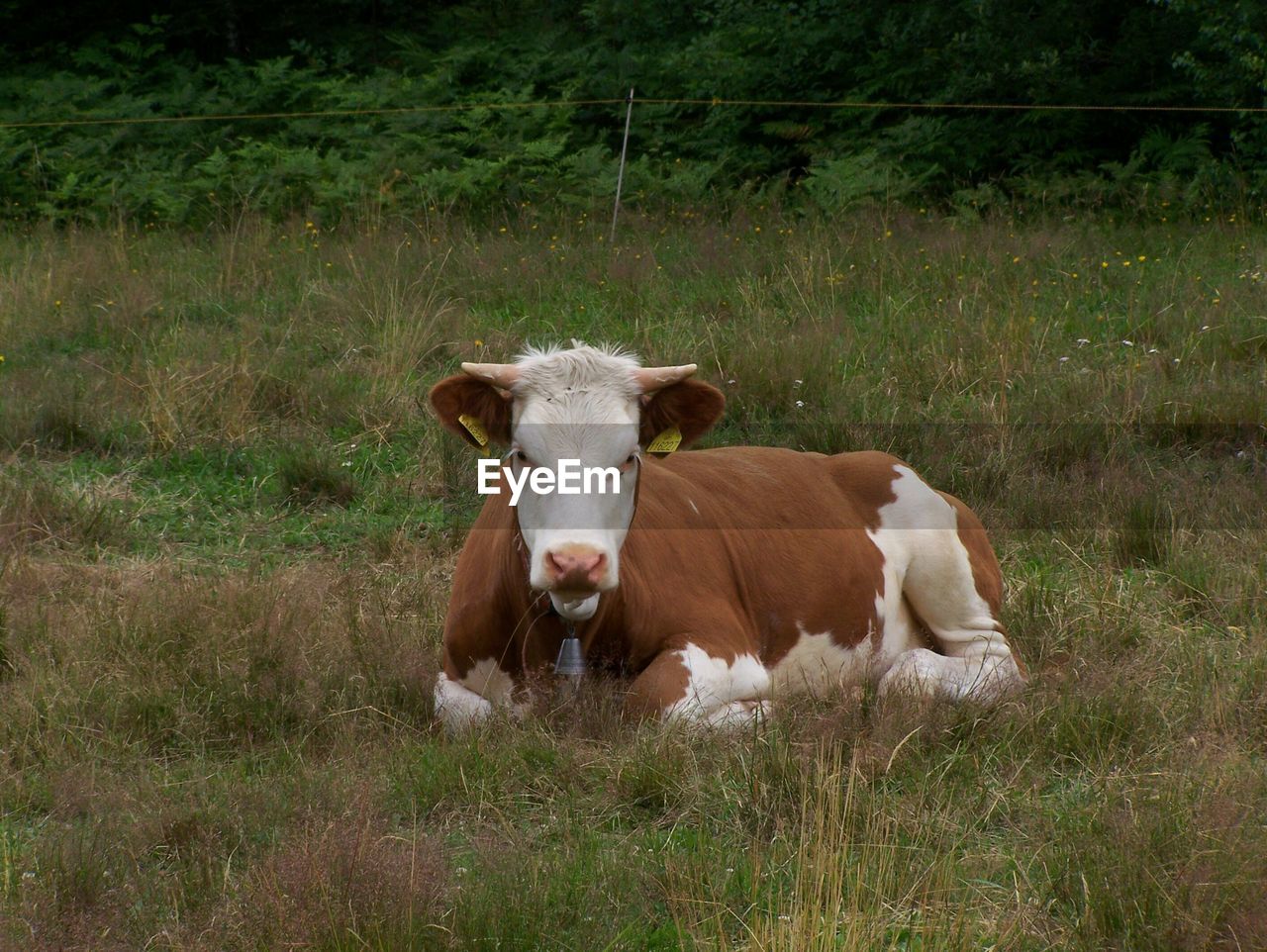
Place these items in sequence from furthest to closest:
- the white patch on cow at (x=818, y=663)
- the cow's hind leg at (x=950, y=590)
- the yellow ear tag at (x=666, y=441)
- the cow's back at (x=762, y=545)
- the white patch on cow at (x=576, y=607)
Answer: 1. the cow's hind leg at (x=950, y=590)
2. the white patch on cow at (x=818, y=663)
3. the cow's back at (x=762, y=545)
4. the yellow ear tag at (x=666, y=441)
5. the white patch on cow at (x=576, y=607)

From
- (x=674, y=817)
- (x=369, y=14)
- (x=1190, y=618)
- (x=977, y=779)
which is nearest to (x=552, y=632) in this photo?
(x=674, y=817)

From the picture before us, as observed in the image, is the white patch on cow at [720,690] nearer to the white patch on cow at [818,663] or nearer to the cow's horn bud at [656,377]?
the white patch on cow at [818,663]

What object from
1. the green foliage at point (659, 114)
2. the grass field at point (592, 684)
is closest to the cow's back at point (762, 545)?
the grass field at point (592, 684)

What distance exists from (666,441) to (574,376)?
462 mm

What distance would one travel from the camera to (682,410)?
5039 millimetres

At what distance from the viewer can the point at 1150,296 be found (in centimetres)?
967

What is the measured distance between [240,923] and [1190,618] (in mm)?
4067

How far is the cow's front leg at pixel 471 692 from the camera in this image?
4.85 metres

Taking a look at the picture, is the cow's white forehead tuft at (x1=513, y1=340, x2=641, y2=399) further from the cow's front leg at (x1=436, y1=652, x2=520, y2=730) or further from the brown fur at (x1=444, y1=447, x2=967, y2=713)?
the cow's front leg at (x1=436, y1=652, x2=520, y2=730)

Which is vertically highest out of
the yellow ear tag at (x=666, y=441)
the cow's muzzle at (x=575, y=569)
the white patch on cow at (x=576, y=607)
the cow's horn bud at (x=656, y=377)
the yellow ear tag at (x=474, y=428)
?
the cow's horn bud at (x=656, y=377)


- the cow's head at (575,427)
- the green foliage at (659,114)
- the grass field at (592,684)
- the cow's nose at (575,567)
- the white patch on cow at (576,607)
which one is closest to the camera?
the grass field at (592,684)

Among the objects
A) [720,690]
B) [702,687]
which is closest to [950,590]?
[720,690]

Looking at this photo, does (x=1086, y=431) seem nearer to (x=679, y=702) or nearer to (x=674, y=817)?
(x=679, y=702)

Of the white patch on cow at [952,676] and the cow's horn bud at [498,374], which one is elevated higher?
the cow's horn bud at [498,374]
